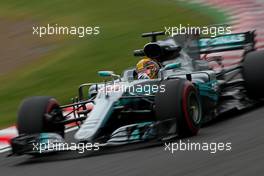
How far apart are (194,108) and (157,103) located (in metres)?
0.65

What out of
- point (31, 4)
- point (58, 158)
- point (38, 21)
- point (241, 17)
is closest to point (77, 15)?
point (38, 21)

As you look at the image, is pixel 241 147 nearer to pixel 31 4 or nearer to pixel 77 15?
pixel 77 15

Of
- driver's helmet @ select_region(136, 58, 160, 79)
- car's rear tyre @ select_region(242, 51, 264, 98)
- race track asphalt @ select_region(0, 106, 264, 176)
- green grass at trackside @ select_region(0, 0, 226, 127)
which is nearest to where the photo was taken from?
race track asphalt @ select_region(0, 106, 264, 176)

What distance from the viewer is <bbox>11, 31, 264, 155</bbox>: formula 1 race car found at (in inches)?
305

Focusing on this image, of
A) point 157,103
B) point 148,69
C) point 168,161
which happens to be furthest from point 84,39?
point 168,161

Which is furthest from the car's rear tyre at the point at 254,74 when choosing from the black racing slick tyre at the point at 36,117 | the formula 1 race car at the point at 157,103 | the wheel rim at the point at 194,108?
the black racing slick tyre at the point at 36,117

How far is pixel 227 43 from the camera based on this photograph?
10.6 m

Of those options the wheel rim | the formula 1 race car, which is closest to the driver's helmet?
the formula 1 race car

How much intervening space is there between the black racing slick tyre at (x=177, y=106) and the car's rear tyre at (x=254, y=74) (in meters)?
1.77

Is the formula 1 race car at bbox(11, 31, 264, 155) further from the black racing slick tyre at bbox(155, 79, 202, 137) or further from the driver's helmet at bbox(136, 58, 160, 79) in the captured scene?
the driver's helmet at bbox(136, 58, 160, 79)

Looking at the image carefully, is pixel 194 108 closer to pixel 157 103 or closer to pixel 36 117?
pixel 157 103

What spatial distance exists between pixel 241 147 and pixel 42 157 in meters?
2.24

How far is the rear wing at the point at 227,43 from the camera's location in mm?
10547

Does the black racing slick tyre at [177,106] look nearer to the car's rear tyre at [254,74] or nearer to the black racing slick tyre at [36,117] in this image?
the black racing slick tyre at [36,117]
